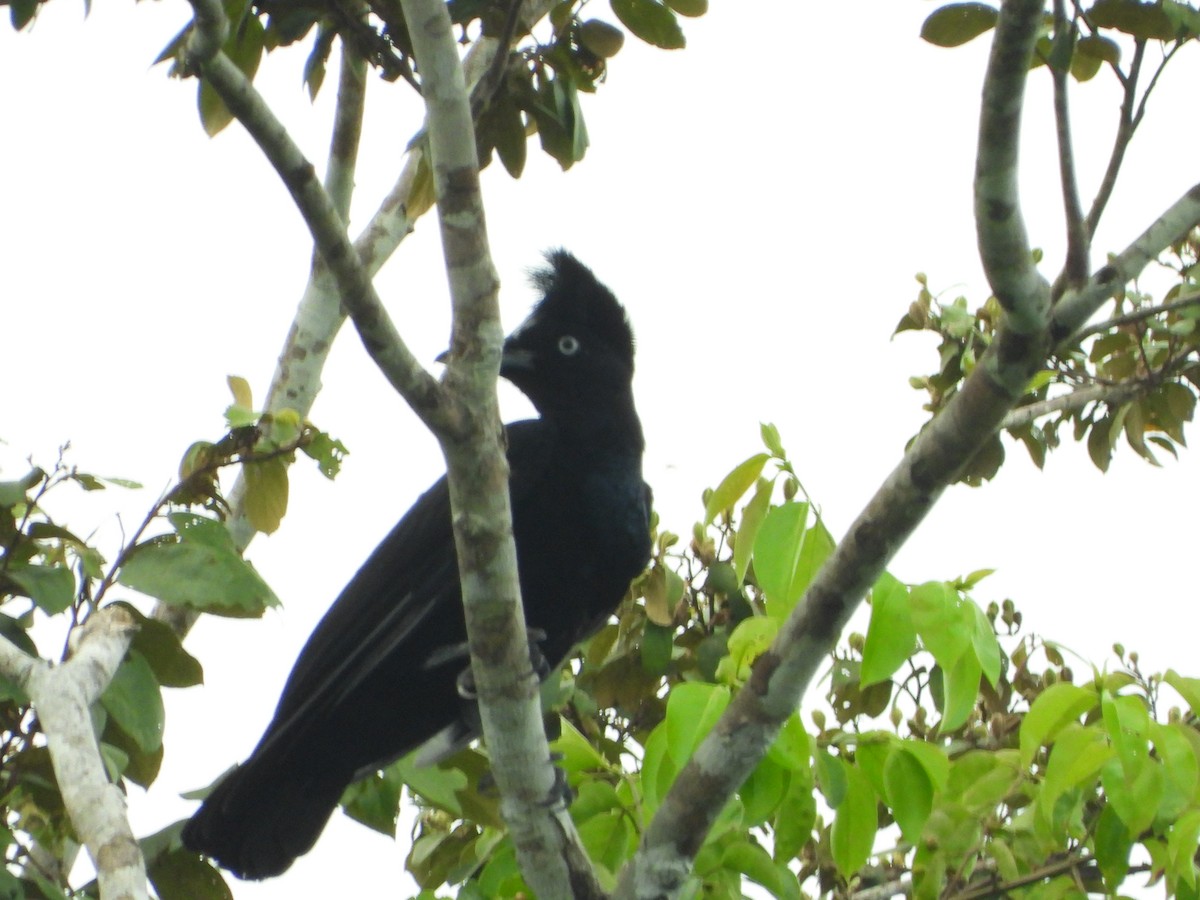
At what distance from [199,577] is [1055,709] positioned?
176 cm

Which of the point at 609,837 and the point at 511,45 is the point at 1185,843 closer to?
the point at 609,837

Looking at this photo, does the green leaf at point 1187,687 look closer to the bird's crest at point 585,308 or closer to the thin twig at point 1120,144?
the thin twig at point 1120,144

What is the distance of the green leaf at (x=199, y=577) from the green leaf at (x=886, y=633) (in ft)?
4.09

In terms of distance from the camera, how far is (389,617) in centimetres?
389

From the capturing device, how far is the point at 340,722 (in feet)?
13.0

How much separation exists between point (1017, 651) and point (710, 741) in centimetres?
214

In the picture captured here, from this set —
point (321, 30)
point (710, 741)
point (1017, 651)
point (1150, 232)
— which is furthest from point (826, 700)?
point (321, 30)

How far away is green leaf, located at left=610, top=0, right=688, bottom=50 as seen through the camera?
345 centimetres

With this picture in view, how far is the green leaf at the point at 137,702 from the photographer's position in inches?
112

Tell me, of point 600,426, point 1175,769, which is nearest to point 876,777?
point 1175,769

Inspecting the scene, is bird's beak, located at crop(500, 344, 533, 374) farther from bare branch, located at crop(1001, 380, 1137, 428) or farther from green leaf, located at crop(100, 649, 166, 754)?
green leaf, located at crop(100, 649, 166, 754)

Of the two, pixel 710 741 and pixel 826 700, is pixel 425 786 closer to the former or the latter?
pixel 710 741

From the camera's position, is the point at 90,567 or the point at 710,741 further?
the point at 90,567

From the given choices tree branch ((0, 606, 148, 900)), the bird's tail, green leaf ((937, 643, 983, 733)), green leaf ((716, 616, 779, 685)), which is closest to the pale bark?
green leaf ((716, 616, 779, 685))
